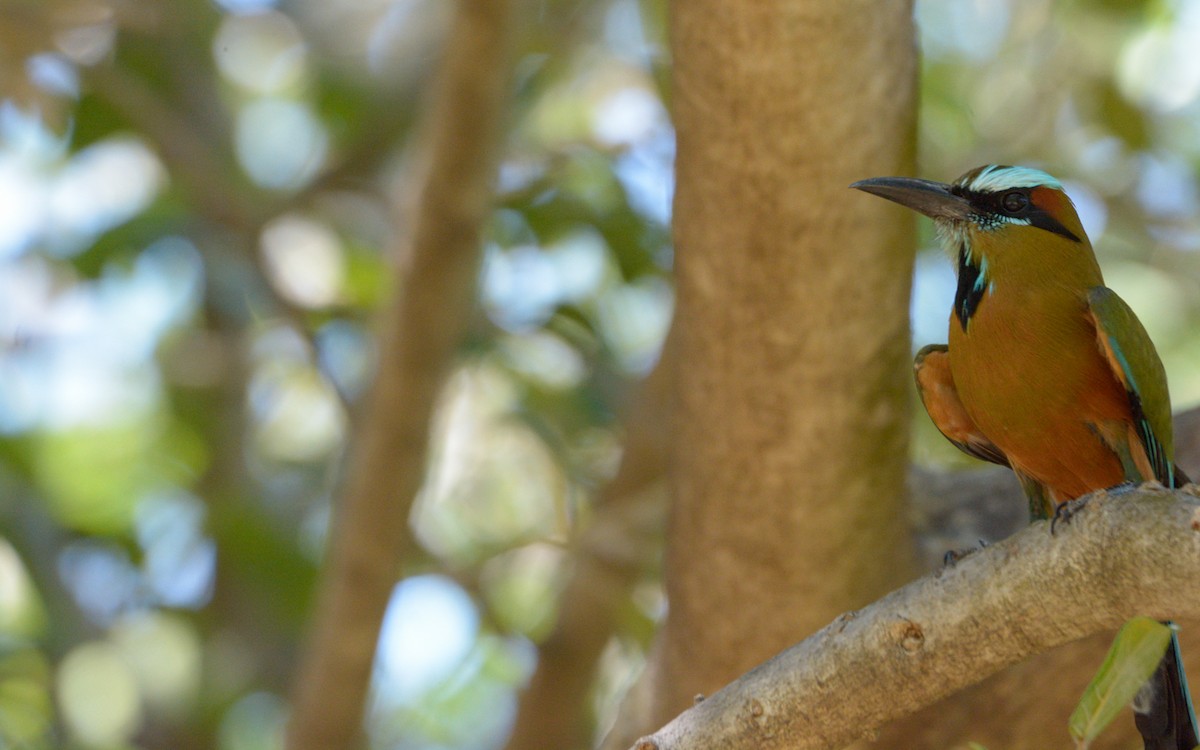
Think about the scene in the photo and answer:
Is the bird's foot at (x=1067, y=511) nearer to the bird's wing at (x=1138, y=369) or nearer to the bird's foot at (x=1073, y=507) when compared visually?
the bird's foot at (x=1073, y=507)

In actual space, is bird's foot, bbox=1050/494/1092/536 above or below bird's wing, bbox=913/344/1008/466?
above

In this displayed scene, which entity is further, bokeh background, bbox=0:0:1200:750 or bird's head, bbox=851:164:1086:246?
bokeh background, bbox=0:0:1200:750

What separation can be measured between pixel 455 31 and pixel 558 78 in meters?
2.45

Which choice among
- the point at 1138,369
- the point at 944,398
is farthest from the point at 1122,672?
the point at 944,398

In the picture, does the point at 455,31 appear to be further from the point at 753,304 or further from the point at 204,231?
the point at 204,231

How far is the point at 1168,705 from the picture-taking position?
2281 millimetres

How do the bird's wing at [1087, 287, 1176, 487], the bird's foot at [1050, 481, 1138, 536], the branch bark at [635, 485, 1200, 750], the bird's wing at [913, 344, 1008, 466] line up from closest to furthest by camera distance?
the branch bark at [635, 485, 1200, 750], the bird's foot at [1050, 481, 1138, 536], the bird's wing at [1087, 287, 1176, 487], the bird's wing at [913, 344, 1008, 466]

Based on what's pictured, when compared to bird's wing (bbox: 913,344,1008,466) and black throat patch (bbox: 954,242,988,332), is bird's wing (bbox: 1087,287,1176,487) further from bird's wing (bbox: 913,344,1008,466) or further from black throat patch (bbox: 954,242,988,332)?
bird's wing (bbox: 913,344,1008,466)

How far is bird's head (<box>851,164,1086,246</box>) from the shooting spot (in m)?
2.84

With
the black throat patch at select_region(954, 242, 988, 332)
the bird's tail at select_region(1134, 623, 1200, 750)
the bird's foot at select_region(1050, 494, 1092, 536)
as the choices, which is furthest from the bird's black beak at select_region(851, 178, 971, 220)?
A: the bird's tail at select_region(1134, 623, 1200, 750)

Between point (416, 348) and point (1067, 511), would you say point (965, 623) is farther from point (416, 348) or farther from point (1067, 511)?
point (416, 348)

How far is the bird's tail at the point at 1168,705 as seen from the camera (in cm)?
227

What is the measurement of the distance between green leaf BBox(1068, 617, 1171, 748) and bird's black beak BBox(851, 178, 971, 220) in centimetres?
119

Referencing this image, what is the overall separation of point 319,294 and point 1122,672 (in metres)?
4.95
